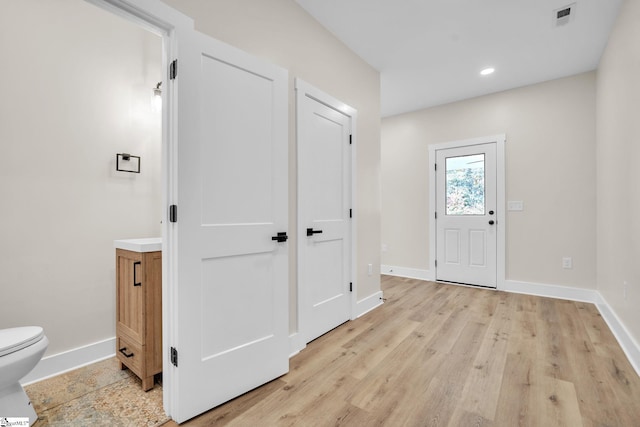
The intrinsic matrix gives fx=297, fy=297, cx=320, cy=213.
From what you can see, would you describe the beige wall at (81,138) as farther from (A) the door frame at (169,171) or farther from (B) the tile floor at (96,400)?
(B) the tile floor at (96,400)

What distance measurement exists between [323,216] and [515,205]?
9.73ft

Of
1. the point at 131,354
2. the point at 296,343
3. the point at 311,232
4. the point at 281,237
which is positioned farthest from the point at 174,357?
the point at 311,232

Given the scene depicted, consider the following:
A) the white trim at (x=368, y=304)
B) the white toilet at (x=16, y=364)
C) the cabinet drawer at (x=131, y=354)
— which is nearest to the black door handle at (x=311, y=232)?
the white trim at (x=368, y=304)

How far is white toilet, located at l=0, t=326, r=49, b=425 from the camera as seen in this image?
1.38 meters

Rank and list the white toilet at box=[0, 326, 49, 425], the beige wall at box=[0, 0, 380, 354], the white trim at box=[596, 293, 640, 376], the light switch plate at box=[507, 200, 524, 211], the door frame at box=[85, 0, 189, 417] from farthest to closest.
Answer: the light switch plate at box=[507, 200, 524, 211] < the white trim at box=[596, 293, 640, 376] < the beige wall at box=[0, 0, 380, 354] < the door frame at box=[85, 0, 189, 417] < the white toilet at box=[0, 326, 49, 425]

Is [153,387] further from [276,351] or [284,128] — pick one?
[284,128]

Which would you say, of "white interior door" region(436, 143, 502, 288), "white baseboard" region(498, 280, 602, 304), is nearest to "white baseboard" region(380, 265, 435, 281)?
"white interior door" region(436, 143, 502, 288)

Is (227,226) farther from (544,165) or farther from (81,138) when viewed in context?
(544,165)

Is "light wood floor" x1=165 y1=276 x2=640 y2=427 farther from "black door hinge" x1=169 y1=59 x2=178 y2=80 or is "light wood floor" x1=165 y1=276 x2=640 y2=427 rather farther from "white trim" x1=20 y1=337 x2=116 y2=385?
"black door hinge" x1=169 y1=59 x2=178 y2=80

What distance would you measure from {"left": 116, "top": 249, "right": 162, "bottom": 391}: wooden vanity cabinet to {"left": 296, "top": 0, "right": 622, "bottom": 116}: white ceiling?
7.59 feet

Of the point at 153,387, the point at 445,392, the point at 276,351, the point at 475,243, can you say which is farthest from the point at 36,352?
the point at 475,243

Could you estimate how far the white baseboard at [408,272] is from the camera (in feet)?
15.6

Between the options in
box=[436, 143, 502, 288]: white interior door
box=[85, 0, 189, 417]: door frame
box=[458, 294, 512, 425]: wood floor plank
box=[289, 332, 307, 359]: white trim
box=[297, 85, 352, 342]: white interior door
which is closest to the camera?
box=[85, 0, 189, 417]: door frame

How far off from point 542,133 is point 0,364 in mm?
5324
